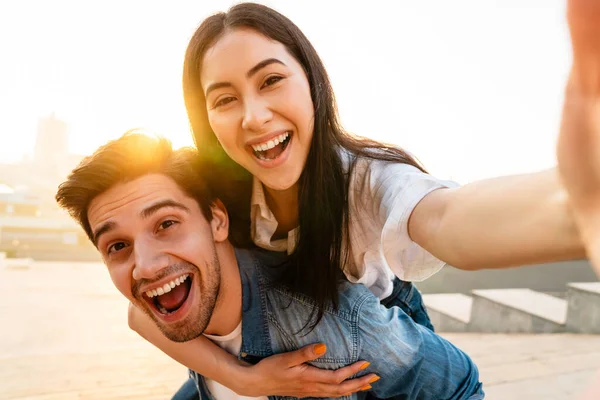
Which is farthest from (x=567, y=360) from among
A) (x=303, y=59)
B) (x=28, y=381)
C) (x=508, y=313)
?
(x=28, y=381)

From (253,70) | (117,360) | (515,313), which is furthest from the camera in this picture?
(515,313)

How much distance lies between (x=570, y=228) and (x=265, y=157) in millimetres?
829

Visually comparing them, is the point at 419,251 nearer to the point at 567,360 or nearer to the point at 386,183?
the point at 386,183

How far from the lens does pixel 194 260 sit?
4.41ft

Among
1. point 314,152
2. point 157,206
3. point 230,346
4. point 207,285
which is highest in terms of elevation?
point 314,152

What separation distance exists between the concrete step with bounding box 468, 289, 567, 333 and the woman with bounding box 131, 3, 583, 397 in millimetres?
2408

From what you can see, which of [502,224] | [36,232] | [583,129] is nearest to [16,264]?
[36,232]

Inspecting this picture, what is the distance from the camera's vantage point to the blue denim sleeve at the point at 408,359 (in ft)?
4.53

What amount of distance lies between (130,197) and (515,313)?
3.27 m

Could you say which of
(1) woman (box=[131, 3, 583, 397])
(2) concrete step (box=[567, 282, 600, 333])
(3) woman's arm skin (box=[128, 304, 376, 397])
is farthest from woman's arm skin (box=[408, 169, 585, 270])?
(2) concrete step (box=[567, 282, 600, 333])

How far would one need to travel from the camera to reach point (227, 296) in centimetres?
145

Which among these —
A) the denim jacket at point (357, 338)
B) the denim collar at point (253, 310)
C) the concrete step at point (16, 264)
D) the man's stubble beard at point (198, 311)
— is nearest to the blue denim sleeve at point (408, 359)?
the denim jacket at point (357, 338)

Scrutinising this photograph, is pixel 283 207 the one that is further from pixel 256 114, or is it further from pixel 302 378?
pixel 302 378

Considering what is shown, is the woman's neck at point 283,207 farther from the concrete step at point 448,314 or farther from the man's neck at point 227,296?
the concrete step at point 448,314
